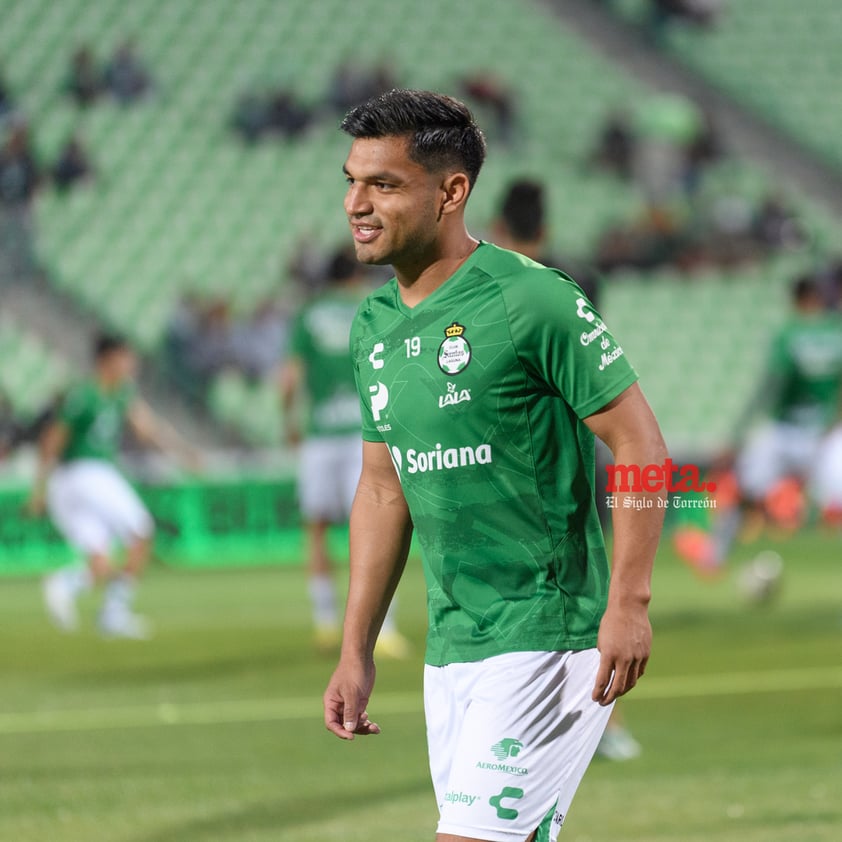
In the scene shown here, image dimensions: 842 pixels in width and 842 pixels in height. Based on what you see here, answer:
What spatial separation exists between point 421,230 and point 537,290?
0.28m

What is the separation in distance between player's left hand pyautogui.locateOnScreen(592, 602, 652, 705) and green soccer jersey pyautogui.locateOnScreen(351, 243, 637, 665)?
28 centimetres

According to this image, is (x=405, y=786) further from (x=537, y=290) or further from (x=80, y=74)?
(x=80, y=74)

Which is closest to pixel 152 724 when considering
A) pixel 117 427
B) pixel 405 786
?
pixel 405 786

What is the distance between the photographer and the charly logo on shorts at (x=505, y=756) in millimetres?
3238

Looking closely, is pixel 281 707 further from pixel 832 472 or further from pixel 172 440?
pixel 172 440

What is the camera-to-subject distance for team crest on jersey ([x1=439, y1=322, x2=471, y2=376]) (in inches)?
131

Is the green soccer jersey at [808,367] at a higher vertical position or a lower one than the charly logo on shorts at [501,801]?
lower

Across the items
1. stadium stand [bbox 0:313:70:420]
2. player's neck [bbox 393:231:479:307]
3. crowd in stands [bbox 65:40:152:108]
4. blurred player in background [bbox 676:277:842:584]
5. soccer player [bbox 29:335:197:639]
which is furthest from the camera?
crowd in stands [bbox 65:40:152:108]

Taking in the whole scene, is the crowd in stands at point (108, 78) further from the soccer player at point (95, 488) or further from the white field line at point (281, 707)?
the white field line at point (281, 707)

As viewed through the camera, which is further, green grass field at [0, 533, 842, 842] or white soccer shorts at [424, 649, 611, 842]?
green grass field at [0, 533, 842, 842]

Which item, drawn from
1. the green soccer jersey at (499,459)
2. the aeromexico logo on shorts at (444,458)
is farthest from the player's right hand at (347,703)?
the aeromexico logo on shorts at (444,458)

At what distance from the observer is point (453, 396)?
335 cm

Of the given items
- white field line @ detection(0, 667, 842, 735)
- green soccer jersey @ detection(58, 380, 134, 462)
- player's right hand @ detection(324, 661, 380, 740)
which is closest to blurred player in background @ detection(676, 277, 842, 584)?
white field line @ detection(0, 667, 842, 735)

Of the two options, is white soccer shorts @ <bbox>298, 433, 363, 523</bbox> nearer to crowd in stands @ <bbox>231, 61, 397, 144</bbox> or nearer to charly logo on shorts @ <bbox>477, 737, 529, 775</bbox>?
charly logo on shorts @ <bbox>477, 737, 529, 775</bbox>
